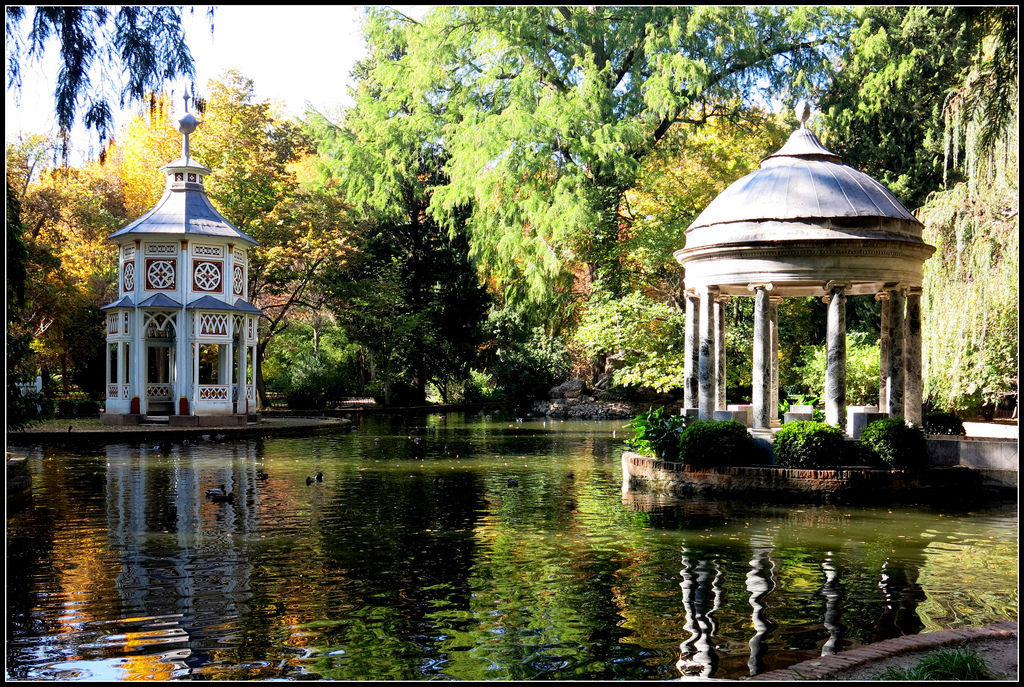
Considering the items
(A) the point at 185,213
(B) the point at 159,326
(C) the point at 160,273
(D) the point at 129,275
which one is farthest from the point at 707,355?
(D) the point at 129,275

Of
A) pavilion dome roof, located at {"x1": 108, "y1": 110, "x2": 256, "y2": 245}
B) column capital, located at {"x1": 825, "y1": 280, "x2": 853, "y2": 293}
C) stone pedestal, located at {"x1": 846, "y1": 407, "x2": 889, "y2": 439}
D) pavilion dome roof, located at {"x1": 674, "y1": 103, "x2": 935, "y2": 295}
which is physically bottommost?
stone pedestal, located at {"x1": 846, "y1": 407, "x2": 889, "y2": 439}

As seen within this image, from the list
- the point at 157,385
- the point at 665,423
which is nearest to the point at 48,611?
the point at 665,423

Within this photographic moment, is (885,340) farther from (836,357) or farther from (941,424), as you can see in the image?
(836,357)

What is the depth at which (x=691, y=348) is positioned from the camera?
2036cm

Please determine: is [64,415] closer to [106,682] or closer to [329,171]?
[329,171]

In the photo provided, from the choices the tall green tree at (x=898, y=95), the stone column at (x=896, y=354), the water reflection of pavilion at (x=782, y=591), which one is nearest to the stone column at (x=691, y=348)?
the stone column at (x=896, y=354)

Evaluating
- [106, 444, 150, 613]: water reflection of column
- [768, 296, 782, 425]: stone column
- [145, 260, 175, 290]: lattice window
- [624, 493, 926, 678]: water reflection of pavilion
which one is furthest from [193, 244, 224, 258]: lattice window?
[624, 493, 926, 678]: water reflection of pavilion

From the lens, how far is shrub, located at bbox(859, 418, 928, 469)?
53.6 ft

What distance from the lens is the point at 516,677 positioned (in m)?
6.39

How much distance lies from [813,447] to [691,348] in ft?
15.2

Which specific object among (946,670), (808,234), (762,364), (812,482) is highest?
(808,234)

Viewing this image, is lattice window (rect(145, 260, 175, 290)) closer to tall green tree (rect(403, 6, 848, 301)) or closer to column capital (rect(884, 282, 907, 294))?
tall green tree (rect(403, 6, 848, 301))

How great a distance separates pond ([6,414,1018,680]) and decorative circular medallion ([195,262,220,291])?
589 inches

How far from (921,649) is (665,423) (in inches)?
466
